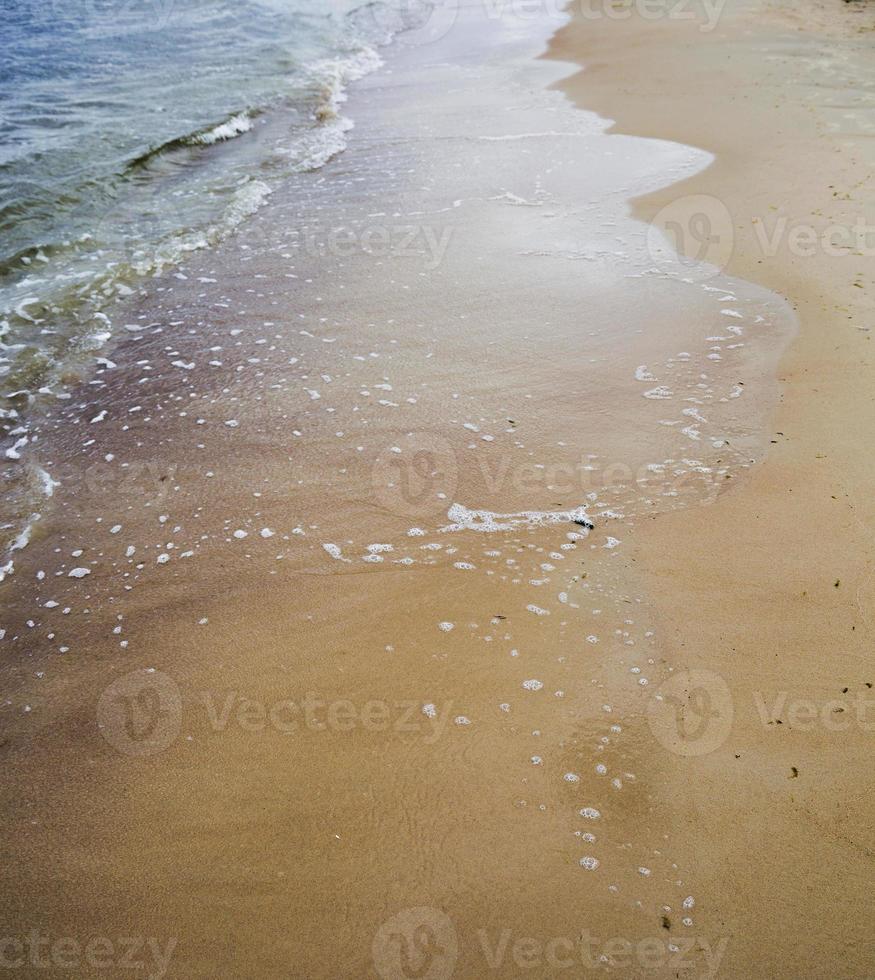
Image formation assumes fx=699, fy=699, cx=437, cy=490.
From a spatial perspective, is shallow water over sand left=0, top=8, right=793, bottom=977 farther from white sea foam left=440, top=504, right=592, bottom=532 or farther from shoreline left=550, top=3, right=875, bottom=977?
shoreline left=550, top=3, right=875, bottom=977

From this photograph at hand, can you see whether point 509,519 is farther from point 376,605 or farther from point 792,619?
point 792,619

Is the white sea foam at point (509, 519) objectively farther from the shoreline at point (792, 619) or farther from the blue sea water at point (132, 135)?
the blue sea water at point (132, 135)

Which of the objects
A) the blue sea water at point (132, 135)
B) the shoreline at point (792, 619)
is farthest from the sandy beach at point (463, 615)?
the blue sea water at point (132, 135)

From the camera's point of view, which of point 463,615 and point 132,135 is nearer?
point 463,615

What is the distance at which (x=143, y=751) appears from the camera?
2984 millimetres

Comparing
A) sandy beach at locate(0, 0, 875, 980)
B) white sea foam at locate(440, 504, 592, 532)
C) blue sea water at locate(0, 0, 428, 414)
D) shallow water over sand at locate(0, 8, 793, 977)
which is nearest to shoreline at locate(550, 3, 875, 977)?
sandy beach at locate(0, 0, 875, 980)

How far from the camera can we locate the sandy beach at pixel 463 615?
8.02ft

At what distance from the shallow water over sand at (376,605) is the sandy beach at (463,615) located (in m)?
0.02

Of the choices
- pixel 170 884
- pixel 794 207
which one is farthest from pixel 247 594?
pixel 794 207

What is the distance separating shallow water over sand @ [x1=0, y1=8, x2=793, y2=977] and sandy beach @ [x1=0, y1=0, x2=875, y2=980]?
2 centimetres

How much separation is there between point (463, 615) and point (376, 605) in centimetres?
44

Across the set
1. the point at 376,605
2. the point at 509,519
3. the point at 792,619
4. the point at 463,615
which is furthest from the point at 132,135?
the point at 792,619

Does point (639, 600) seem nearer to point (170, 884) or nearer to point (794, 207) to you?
point (170, 884)

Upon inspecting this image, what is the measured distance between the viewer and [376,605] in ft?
11.6
